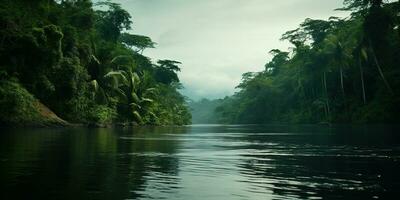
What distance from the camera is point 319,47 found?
364ft

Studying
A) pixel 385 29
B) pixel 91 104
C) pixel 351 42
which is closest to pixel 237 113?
pixel 351 42

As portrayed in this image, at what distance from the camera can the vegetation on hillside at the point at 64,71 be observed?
5169 centimetres

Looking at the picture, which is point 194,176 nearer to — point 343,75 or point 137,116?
point 137,116

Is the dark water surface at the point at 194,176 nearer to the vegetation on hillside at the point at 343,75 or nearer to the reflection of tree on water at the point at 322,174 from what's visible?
the reflection of tree on water at the point at 322,174

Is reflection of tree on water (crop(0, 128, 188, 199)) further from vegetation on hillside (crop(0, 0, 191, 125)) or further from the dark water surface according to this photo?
vegetation on hillside (crop(0, 0, 191, 125))

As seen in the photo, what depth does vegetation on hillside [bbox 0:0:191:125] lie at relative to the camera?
51688 millimetres

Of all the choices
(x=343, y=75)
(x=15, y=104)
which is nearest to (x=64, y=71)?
(x=15, y=104)

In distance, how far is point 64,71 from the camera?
59.9 metres

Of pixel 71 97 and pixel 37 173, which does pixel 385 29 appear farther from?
pixel 37 173

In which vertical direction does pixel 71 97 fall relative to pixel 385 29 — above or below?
below

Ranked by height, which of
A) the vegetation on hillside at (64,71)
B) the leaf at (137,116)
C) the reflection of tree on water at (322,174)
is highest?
the vegetation on hillside at (64,71)

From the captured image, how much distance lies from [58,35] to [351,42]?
61326 mm

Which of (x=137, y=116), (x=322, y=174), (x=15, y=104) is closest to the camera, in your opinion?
(x=322, y=174)

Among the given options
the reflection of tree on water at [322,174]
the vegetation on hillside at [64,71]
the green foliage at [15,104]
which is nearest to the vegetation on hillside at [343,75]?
the vegetation on hillside at [64,71]
